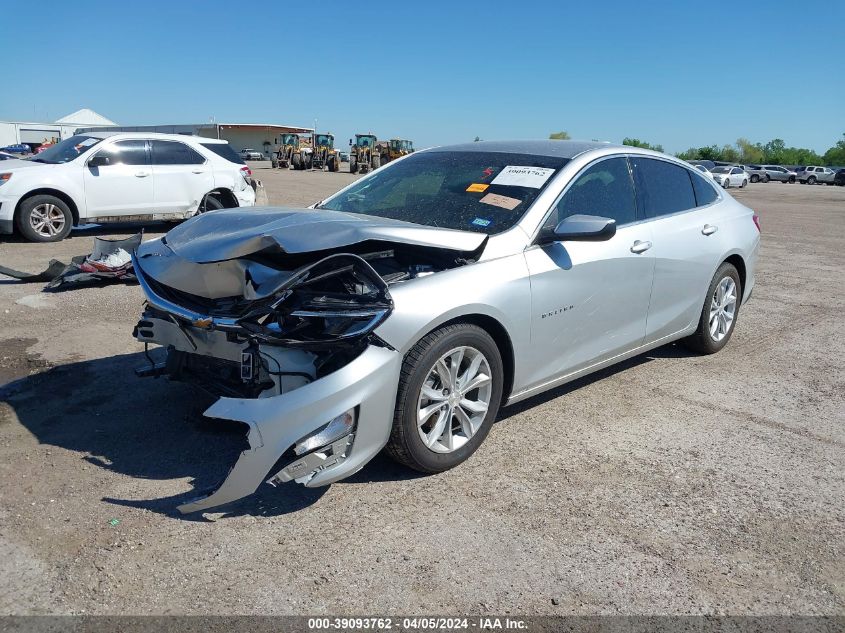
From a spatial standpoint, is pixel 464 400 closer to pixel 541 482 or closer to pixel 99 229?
pixel 541 482

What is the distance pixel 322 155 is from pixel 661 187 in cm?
4532

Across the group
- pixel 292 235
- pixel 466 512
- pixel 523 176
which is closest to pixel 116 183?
pixel 523 176

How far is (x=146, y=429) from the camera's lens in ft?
13.1

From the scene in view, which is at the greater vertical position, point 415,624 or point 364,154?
point 364,154

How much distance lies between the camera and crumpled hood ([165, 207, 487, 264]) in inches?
130

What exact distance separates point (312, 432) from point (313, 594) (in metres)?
0.66

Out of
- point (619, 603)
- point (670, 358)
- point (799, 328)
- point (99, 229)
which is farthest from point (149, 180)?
point (619, 603)

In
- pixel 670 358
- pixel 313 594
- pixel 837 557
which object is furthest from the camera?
pixel 670 358

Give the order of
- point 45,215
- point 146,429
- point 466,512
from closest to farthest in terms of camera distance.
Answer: point 466,512 < point 146,429 < point 45,215

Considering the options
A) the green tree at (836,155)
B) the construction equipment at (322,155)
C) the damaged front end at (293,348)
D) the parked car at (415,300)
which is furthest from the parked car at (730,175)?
the green tree at (836,155)

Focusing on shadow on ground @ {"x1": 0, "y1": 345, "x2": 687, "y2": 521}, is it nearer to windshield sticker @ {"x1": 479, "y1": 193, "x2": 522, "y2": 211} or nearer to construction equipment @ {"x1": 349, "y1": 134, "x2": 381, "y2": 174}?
windshield sticker @ {"x1": 479, "y1": 193, "x2": 522, "y2": 211}

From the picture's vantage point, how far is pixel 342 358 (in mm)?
3193

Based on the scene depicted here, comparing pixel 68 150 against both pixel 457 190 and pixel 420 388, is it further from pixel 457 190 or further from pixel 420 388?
pixel 420 388

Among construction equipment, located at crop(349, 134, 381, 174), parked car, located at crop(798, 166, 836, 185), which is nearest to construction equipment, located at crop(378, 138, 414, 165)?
construction equipment, located at crop(349, 134, 381, 174)
